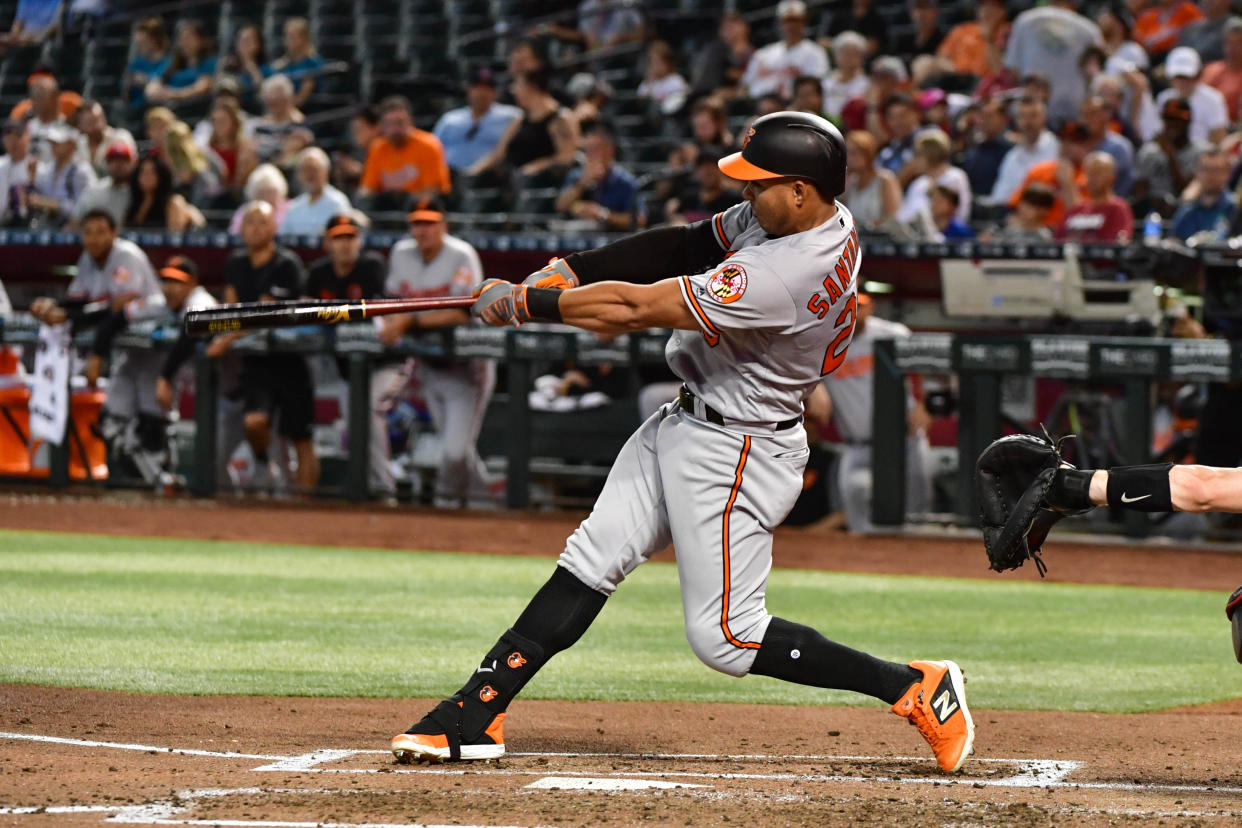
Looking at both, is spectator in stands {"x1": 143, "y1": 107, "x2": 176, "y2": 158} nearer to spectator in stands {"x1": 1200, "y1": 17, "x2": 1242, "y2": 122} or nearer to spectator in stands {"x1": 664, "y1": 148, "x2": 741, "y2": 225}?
spectator in stands {"x1": 664, "y1": 148, "x2": 741, "y2": 225}

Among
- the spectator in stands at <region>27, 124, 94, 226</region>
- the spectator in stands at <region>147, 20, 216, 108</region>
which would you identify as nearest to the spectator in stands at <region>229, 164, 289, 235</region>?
the spectator in stands at <region>27, 124, 94, 226</region>

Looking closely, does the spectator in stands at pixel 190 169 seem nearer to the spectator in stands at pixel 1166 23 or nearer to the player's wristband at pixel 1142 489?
the spectator in stands at pixel 1166 23

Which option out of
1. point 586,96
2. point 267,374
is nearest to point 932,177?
point 586,96

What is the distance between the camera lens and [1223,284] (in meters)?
10.6

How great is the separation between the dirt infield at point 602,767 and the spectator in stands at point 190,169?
34.2ft

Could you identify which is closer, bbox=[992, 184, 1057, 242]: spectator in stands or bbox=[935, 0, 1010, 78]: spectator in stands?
bbox=[992, 184, 1057, 242]: spectator in stands

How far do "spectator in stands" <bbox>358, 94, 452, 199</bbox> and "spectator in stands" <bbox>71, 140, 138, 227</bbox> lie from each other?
2.10m

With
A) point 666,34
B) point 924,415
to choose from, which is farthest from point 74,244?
point 924,415

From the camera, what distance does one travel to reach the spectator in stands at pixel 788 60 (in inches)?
604

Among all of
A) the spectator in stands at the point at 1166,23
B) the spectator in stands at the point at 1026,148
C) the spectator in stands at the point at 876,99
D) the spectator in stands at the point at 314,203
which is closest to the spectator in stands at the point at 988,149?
the spectator in stands at the point at 1026,148

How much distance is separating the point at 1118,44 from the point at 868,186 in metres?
3.15

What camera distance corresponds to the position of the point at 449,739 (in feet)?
15.3

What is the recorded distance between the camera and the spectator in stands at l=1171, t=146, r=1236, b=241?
11.5 metres

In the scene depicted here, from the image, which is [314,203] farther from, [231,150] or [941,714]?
[941,714]
